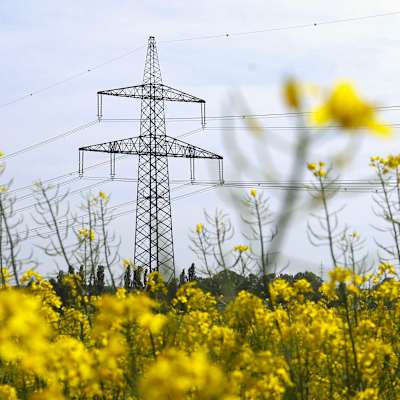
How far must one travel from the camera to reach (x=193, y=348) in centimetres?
400

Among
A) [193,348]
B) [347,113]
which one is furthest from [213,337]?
[347,113]

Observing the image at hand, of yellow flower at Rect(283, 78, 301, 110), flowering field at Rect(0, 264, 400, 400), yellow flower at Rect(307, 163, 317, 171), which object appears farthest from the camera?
yellow flower at Rect(307, 163, 317, 171)

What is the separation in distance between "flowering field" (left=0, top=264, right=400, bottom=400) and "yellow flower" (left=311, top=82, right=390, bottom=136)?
29.8 inches

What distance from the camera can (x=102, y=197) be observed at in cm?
548

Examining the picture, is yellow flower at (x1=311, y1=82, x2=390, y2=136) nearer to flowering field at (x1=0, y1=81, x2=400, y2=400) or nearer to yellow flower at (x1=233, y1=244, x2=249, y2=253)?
flowering field at (x1=0, y1=81, x2=400, y2=400)

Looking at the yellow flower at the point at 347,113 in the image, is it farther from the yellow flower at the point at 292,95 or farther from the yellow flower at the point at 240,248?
the yellow flower at the point at 240,248

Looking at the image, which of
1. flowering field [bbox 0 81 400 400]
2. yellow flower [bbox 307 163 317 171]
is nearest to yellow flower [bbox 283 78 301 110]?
flowering field [bbox 0 81 400 400]

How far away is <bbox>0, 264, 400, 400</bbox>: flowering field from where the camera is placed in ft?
4.74

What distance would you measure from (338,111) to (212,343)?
2.73 meters

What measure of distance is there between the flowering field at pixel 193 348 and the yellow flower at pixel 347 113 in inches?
29.8

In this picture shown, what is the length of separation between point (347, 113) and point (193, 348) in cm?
Answer: 341

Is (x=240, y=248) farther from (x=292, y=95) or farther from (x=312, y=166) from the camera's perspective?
(x=292, y=95)

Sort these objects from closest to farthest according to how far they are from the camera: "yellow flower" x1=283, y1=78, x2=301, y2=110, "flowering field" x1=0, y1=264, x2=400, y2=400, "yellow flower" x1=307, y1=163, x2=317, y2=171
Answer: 1. "yellow flower" x1=283, y1=78, x2=301, y2=110
2. "flowering field" x1=0, y1=264, x2=400, y2=400
3. "yellow flower" x1=307, y1=163, x2=317, y2=171

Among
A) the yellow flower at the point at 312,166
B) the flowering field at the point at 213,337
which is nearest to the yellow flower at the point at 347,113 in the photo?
the flowering field at the point at 213,337
